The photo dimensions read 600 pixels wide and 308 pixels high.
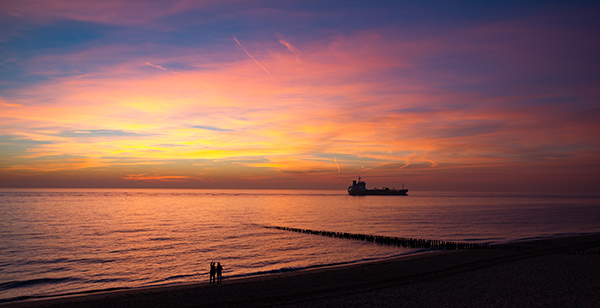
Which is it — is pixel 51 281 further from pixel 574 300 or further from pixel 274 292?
pixel 574 300

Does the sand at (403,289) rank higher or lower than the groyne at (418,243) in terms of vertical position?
higher

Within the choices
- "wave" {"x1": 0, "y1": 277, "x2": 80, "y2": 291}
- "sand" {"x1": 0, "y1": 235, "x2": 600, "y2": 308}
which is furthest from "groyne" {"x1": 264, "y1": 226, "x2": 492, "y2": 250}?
"wave" {"x1": 0, "y1": 277, "x2": 80, "y2": 291}

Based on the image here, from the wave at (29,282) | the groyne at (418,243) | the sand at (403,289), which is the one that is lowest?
the wave at (29,282)

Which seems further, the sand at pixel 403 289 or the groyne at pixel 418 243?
the groyne at pixel 418 243

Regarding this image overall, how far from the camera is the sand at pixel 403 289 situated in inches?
679

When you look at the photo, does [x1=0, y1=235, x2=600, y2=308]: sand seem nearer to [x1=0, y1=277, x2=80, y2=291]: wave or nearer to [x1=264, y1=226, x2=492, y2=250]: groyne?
[x1=0, y1=277, x2=80, y2=291]: wave

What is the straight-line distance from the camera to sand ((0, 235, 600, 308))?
1723 cm

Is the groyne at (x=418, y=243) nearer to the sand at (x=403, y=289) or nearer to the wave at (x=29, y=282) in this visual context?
the sand at (x=403, y=289)

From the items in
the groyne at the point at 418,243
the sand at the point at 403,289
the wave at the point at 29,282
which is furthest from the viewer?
the groyne at the point at 418,243

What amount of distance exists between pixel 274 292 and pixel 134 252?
24323mm

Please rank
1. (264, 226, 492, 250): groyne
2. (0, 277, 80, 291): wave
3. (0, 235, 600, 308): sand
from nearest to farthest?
(0, 235, 600, 308): sand < (0, 277, 80, 291): wave < (264, 226, 492, 250): groyne

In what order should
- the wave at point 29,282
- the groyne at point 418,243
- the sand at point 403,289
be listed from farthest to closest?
the groyne at point 418,243, the wave at point 29,282, the sand at point 403,289

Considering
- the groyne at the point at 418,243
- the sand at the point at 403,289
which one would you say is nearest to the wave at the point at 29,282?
the sand at the point at 403,289

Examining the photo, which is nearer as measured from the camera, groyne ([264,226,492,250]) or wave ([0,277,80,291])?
wave ([0,277,80,291])
